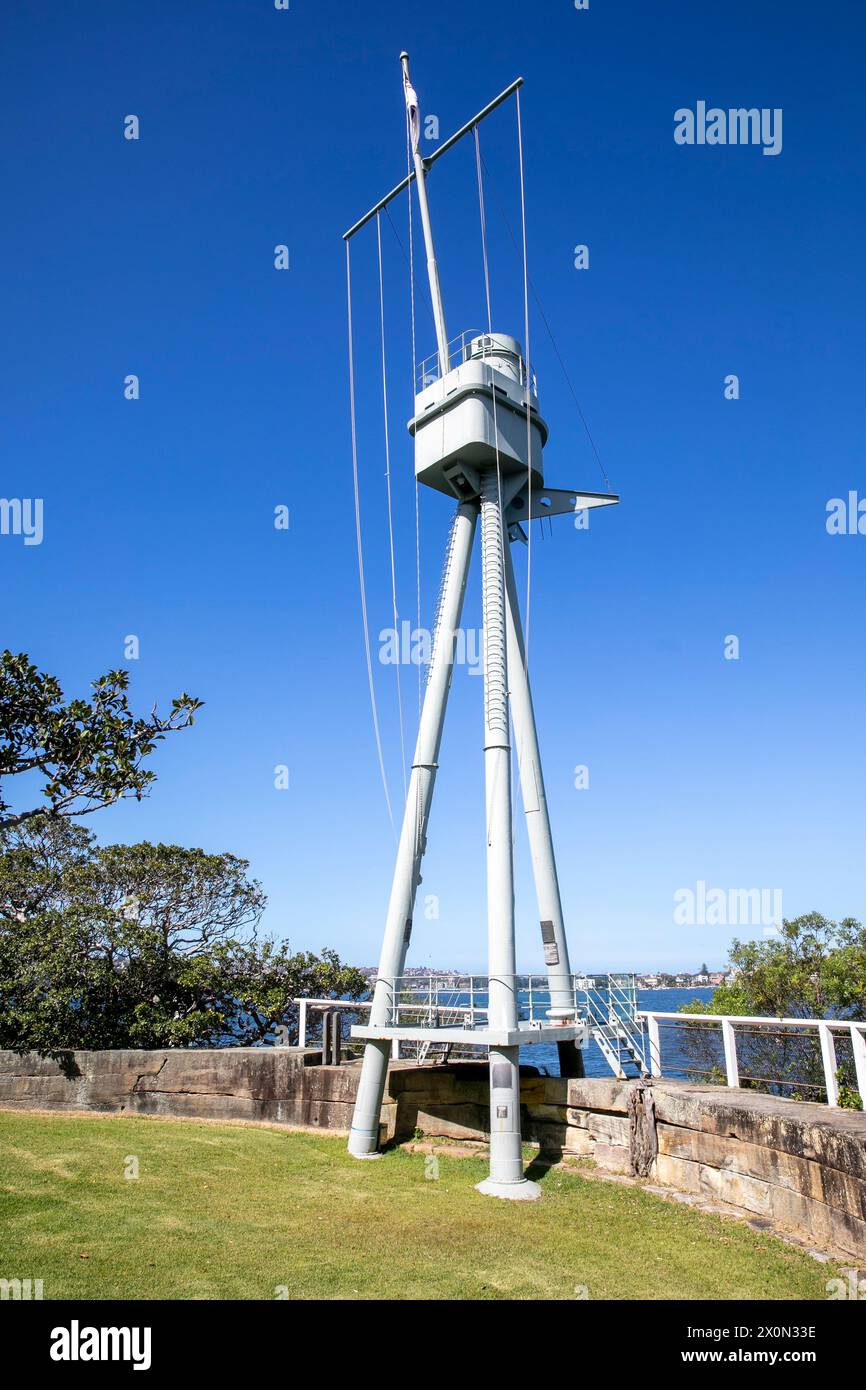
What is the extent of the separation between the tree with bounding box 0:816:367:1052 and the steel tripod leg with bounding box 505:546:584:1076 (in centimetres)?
890

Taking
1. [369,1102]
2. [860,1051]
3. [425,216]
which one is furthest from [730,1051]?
[425,216]

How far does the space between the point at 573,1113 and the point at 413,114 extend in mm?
21400

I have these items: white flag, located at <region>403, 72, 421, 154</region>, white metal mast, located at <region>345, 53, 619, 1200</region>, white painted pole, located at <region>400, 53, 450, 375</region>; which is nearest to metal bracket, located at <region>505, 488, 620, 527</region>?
white metal mast, located at <region>345, 53, 619, 1200</region>

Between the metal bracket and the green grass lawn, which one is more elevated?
the metal bracket

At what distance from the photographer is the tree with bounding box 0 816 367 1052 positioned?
56.5 ft

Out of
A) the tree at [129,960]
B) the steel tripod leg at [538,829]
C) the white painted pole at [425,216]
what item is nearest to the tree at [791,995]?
the steel tripod leg at [538,829]

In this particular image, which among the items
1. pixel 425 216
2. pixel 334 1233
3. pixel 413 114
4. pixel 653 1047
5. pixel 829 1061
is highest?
pixel 413 114

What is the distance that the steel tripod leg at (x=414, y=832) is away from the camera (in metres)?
13.4

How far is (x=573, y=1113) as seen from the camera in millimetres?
12820

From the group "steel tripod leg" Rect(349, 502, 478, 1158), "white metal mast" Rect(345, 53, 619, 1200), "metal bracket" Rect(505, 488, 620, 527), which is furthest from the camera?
"metal bracket" Rect(505, 488, 620, 527)

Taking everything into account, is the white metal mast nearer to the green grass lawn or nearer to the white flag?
the white flag

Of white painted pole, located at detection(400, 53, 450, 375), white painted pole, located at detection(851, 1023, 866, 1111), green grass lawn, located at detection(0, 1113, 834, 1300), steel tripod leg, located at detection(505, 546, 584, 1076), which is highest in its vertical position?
white painted pole, located at detection(400, 53, 450, 375)

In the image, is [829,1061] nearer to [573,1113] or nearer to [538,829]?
[573,1113]

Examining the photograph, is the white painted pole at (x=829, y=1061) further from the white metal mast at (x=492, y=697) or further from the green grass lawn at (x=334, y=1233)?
the white metal mast at (x=492, y=697)
